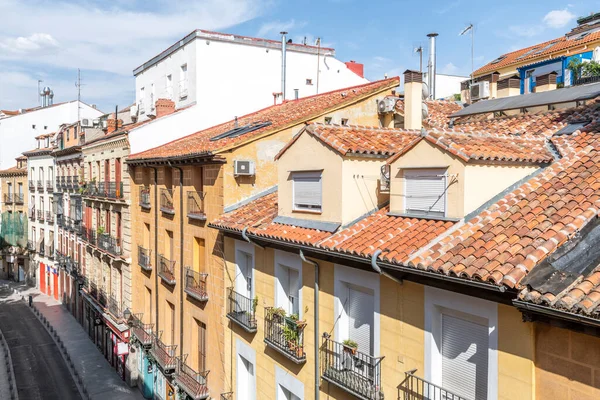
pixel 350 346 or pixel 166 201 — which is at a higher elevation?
pixel 166 201

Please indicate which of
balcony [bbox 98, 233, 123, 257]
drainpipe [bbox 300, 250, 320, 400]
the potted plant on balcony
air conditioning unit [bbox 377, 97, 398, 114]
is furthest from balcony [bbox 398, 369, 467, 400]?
balcony [bbox 98, 233, 123, 257]

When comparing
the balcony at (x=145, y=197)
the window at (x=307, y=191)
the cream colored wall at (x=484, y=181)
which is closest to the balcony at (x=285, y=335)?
the window at (x=307, y=191)

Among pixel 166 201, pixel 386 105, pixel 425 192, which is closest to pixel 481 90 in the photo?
pixel 386 105

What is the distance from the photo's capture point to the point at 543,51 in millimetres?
34438

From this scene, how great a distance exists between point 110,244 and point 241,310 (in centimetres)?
1571

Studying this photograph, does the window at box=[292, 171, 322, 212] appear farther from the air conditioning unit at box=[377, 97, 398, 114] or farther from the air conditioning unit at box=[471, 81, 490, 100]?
the air conditioning unit at box=[471, 81, 490, 100]

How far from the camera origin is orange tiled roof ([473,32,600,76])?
99.0ft

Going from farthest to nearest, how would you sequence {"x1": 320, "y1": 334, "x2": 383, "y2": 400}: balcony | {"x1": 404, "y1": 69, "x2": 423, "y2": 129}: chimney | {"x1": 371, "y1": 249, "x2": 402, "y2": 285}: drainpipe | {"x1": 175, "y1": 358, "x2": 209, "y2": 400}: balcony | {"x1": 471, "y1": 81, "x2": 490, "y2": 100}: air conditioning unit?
1. {"x1": 471, "y1": 81, "x2": 490, "y2": 100}: air conditioning unit
2. {"x1": 175, "y1": 358, "x2": 209, "y2": 400}: balcony
3. {"x1": 404, "y1": 69, "x2": 423, "y2": 129}: chimney
4. {"x1": 320, "y1": 334, "x2": 383, "y2": 400}: balcony
5. {"x1": 371, "y1": 249, "x2": 402, "y2": 285}: drainpipe

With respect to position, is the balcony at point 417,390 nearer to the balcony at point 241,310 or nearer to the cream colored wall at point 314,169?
the cream colored wall at point 314,169

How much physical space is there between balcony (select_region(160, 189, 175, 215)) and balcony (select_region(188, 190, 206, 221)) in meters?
2.29

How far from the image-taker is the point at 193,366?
1841 centimetres

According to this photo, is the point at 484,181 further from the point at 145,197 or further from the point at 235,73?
the point at 235,73

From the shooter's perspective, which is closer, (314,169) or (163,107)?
(314,169)

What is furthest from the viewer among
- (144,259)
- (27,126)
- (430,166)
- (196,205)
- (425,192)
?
(27,126)
